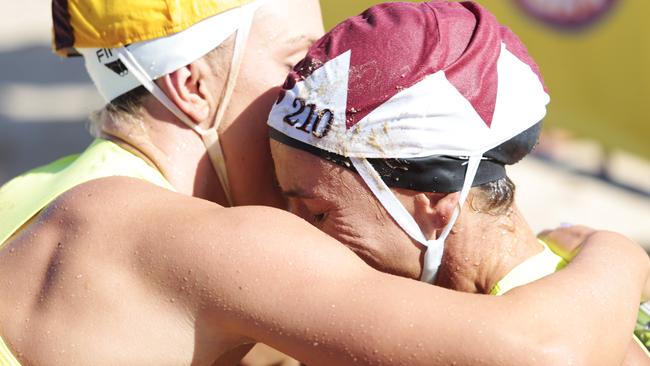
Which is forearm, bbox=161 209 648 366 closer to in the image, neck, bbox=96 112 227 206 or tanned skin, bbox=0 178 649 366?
tanned skin, bbox=0 178 649 366

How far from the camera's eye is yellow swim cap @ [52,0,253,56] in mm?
2834

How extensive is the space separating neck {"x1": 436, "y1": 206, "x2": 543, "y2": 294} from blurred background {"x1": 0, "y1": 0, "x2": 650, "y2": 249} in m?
3.35

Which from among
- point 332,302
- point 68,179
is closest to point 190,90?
point 68,179

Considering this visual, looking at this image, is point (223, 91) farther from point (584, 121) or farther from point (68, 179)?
point (584, 121)

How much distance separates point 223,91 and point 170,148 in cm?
25

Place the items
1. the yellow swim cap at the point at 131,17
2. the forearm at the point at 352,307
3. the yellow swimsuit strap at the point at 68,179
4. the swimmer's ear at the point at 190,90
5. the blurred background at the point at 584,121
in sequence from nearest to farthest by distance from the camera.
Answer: the forearm at the point at 352,307 < the yellow swimsuit strap at the point at 68,179 < the yellow swim cap at the point at 131,17 < the swimmer's ear at the point at 190,90 < the blurred background at the point at 584,121

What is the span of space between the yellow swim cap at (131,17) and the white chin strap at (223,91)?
0.05 meters

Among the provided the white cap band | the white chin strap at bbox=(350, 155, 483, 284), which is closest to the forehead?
the white chin strap at bbox=(350, 155, 483, 284)

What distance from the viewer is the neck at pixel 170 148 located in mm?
2877

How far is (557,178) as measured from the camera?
677 centimetres

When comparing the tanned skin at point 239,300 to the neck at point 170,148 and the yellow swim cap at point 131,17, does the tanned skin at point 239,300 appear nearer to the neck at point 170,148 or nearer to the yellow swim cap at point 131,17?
the neck at point 170,148

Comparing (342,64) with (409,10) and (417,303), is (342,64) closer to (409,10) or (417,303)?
(409,10)

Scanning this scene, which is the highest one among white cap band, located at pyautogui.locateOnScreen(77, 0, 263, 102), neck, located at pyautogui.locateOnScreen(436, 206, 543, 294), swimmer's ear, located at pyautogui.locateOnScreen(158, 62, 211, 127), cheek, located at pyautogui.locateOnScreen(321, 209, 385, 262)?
white cap band, located at pyautogui.locateOnScreen(77, 0, 263, 102)

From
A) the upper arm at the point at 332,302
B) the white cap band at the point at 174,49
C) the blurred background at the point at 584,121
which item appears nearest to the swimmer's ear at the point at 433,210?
the upper arm at the point at 332,302
